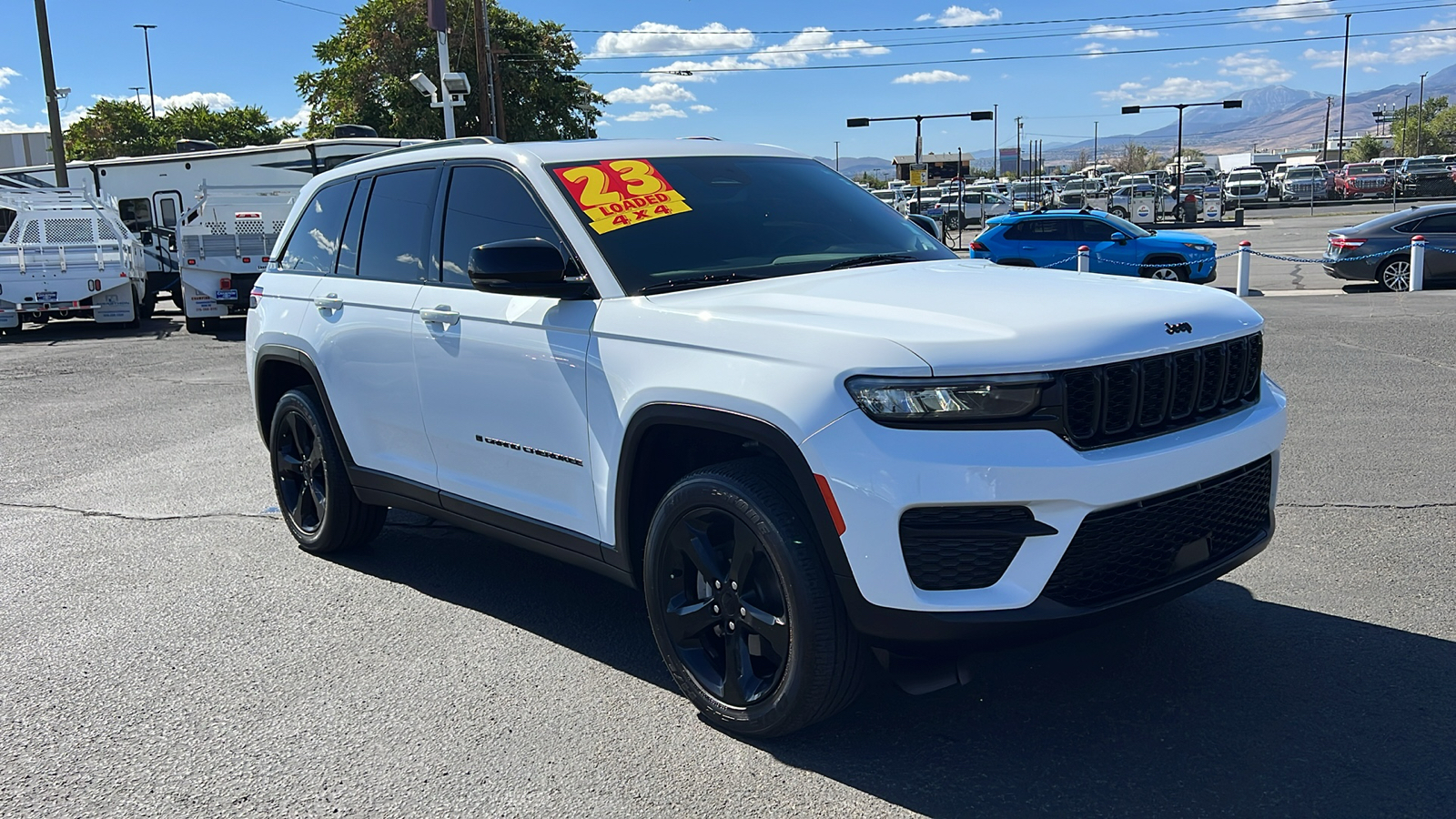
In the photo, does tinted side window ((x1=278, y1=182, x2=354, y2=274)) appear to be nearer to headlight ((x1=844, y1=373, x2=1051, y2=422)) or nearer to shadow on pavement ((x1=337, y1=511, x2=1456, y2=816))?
shadow on pavement ((x1=337, y1=511, x2=1456, y2=816))

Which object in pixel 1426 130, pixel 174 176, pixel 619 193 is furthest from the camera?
pixel 1426 130

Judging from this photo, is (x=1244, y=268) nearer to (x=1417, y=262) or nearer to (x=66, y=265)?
(x=1417, y=262)

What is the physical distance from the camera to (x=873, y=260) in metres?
4.36

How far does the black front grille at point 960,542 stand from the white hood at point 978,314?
0.36m

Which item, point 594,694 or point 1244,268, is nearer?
point 594,694

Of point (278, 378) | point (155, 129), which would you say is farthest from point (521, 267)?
point (155, 129)

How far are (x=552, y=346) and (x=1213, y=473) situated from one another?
6.96 ft

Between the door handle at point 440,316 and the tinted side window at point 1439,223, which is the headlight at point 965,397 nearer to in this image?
the door handle at point 440,316

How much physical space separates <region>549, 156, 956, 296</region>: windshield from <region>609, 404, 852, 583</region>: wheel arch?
506 millimetres

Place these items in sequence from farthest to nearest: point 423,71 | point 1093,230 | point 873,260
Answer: point 423,71 < point 1093,230 < point 873,260

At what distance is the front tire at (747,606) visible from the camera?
10.5 feet

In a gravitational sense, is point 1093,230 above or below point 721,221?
below

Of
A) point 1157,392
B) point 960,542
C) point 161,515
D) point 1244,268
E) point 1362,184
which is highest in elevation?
point 1362,184

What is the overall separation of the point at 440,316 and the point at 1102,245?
17.4 meters
